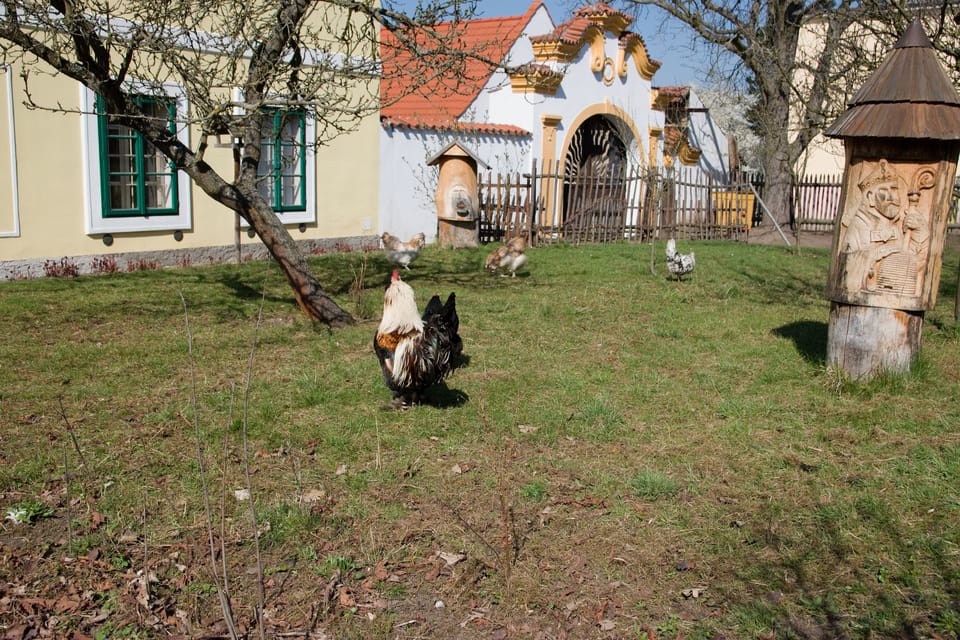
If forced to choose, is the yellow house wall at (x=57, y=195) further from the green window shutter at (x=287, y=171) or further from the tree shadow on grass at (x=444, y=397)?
the tree shadow on grass at (x=444, y=397)

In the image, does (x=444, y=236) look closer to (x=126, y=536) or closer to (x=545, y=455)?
(x=545, y=455)

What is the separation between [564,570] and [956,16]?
766cm

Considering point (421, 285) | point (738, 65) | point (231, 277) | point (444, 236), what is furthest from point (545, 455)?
point (738, 65)

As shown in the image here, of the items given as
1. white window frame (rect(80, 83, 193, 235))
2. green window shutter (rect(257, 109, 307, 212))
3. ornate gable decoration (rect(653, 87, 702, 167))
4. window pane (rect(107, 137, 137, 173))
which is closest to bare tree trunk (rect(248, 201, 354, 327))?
white window frame (rect(80, 83, 193, 235))

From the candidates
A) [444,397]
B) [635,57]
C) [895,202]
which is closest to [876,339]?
[895,202]

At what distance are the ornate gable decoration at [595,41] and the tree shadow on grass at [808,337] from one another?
12.0 metres

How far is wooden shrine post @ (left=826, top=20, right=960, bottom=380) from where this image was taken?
22.3 feet

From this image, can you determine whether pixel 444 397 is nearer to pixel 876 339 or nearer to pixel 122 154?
pixel 876 339

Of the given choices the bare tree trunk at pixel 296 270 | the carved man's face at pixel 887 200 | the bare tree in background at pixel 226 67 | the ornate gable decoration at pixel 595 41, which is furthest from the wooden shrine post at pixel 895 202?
the ornate gable decoration at pixel 595 41

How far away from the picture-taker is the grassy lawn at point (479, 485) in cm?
402

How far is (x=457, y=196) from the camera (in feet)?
54.9

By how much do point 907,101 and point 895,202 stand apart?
2.63ft

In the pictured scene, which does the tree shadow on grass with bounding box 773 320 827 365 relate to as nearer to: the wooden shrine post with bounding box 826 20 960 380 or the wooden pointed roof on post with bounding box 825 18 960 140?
the wooden shrine post with bounding box 826 20 960 380

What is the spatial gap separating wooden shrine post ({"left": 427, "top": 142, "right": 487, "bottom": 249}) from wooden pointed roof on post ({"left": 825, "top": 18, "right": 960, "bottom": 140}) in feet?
32.8
